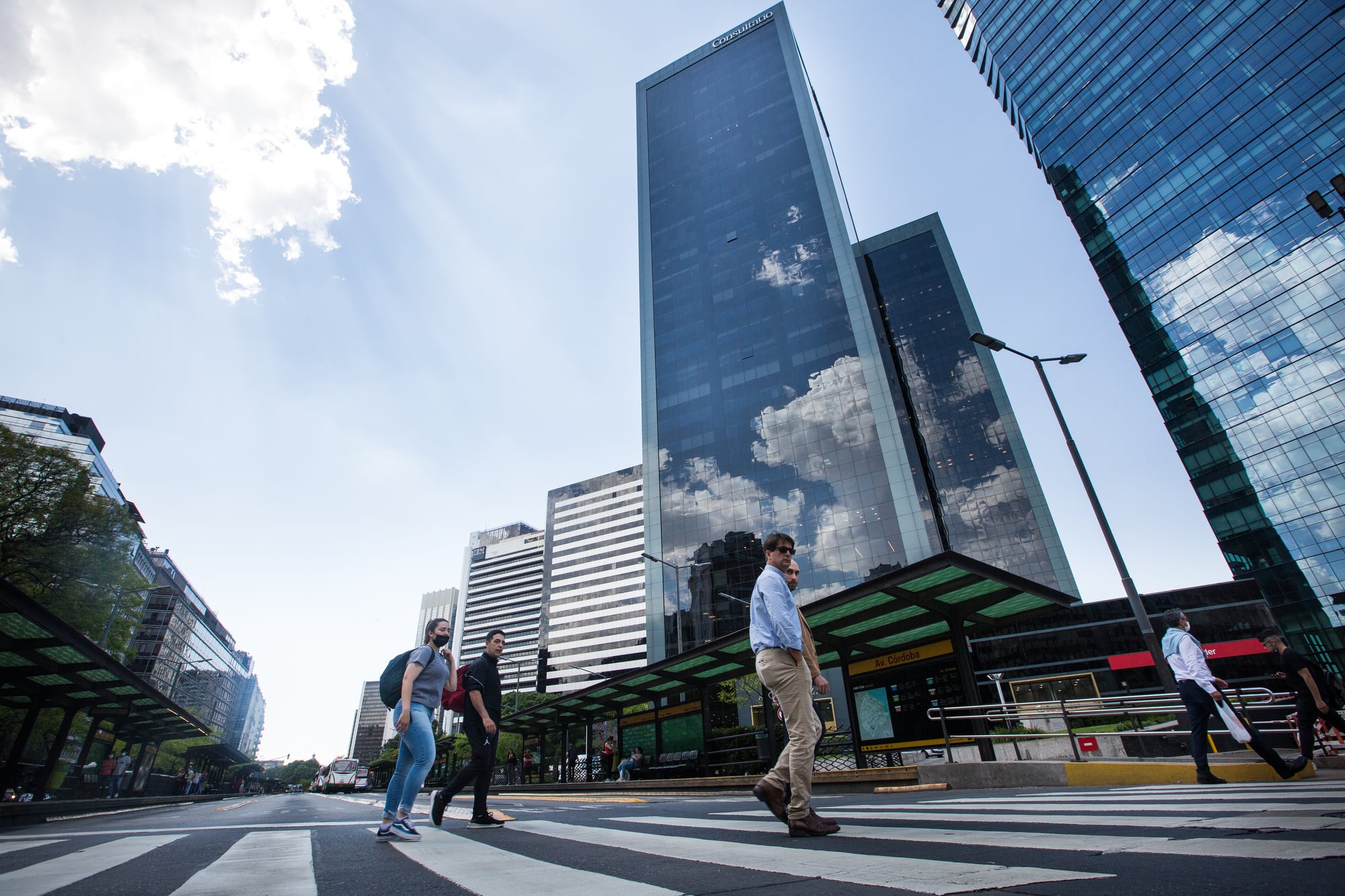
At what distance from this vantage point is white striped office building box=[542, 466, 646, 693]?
9388 centimetres

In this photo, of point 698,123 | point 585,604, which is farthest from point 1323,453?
point 585,604

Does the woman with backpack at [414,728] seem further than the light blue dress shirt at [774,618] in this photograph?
Yes

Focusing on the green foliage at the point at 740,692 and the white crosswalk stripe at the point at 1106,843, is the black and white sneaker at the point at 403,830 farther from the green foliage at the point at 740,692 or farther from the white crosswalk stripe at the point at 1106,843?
the green foliage at the point at 740,692

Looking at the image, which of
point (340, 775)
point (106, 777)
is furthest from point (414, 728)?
point (340, 775)

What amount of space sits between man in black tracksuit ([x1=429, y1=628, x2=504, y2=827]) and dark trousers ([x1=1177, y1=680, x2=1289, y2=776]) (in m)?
6.55

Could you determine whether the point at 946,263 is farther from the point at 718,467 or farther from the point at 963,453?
the point at 718,467

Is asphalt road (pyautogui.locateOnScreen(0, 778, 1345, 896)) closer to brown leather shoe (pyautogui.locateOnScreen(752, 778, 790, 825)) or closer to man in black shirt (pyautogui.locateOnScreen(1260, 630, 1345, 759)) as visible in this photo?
brown leather shoe (pyautogui.locateOnScreen(752, 778, 790, 825))

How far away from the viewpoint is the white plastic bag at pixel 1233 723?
18.2 ft

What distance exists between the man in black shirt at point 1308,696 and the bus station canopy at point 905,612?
145 inches

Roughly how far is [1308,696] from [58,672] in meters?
22.0

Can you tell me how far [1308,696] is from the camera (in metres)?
5.93

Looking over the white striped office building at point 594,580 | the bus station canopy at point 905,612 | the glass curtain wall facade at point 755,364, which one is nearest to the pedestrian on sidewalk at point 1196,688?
the bus station canopy at point 905,612

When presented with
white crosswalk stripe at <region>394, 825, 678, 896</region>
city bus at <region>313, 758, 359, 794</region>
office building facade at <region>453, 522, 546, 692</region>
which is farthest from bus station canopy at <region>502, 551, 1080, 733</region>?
office building facade at <region>453, 522, 546, 692</region>

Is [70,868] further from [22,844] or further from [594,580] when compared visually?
[594,580]
